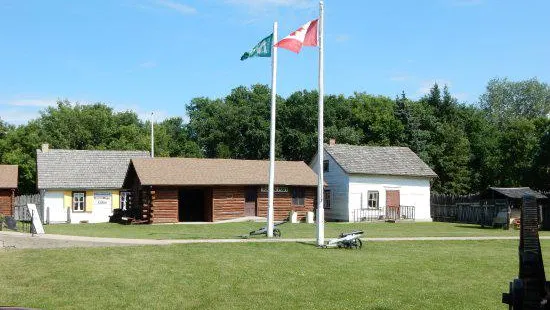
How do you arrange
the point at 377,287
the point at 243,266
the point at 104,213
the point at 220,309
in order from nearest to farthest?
the point at 220,309 → the point at 377,287 → the point at 243,266 → the point at 104,213

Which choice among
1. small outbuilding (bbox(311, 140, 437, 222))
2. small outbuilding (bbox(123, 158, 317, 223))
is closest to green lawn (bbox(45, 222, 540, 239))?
small outbuilding (bbox(123, 158, 317, 223))

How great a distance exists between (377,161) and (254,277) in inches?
1311

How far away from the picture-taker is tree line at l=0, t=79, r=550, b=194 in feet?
198

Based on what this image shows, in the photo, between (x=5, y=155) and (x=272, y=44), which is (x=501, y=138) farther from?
(x=5, y=155)

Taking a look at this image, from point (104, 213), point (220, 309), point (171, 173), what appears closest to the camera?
point (220, 309)

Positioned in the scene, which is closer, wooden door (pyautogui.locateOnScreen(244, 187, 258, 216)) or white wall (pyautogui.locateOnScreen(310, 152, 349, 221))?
wooden door (pyautogui.locateOnScreen(244, 187, 258, 216))

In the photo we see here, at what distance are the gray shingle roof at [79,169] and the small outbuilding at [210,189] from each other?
2891mm

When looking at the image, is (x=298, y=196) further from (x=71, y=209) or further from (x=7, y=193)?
(x=7, y=193)

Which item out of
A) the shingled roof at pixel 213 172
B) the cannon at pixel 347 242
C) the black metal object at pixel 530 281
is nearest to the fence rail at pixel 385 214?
the shingled roof at pixel 213 172

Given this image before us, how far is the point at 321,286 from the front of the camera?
1220 cm

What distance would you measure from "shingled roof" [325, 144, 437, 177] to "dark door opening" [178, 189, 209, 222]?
9.92 m

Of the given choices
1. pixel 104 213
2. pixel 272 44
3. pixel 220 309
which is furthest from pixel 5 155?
A: pixel 220 309

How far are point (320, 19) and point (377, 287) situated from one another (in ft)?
37.0

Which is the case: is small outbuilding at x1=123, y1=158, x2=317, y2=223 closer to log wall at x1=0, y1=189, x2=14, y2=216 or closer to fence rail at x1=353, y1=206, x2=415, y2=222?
fence rail at x1=353, y1=206, x2=415, y2=222
